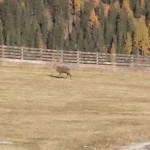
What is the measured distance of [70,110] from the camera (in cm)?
2633

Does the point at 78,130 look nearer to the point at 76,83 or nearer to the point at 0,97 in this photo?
the point at 0,97

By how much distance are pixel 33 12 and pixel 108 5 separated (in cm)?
3642

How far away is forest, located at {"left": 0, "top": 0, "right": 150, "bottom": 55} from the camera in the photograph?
162 m

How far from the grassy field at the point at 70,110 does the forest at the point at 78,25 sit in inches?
4473

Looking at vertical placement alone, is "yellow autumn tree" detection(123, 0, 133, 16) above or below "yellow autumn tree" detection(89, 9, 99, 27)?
above

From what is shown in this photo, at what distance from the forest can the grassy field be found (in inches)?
4473

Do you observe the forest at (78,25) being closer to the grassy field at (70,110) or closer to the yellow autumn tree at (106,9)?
the yellow autumn tree at (106,9)

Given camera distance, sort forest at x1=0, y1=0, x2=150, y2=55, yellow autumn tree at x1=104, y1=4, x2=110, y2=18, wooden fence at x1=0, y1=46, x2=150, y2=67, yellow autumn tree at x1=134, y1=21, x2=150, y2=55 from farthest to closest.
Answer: yellow autumn tree at x1=104, y1=4, x2=110, y2=18 → yellow autumn tree at x1=134, y1=21, x2=150, y2=55 → forest at x1=0, y1=0, x2=150, y2=55 → wooden fence at x1=0, y1=46, x2=150, y2=67

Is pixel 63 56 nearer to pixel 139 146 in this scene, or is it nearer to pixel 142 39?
pixel 139 146

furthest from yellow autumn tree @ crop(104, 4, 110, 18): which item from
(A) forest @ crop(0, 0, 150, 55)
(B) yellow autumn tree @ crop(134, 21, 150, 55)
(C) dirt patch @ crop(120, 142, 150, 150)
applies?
(C) dirt patch @ crop(120, 142, 150, 150)

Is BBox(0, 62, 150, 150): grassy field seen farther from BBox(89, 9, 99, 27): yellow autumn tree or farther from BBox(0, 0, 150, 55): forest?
BBox(89, 9, 99, 27): yellow autumn tree

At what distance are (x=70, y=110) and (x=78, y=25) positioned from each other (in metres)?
150

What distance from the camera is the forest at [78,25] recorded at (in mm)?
161750

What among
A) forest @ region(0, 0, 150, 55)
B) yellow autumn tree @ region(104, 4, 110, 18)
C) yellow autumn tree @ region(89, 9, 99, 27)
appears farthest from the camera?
yellow autumn tree @ region(104, 4, 110, 18)
